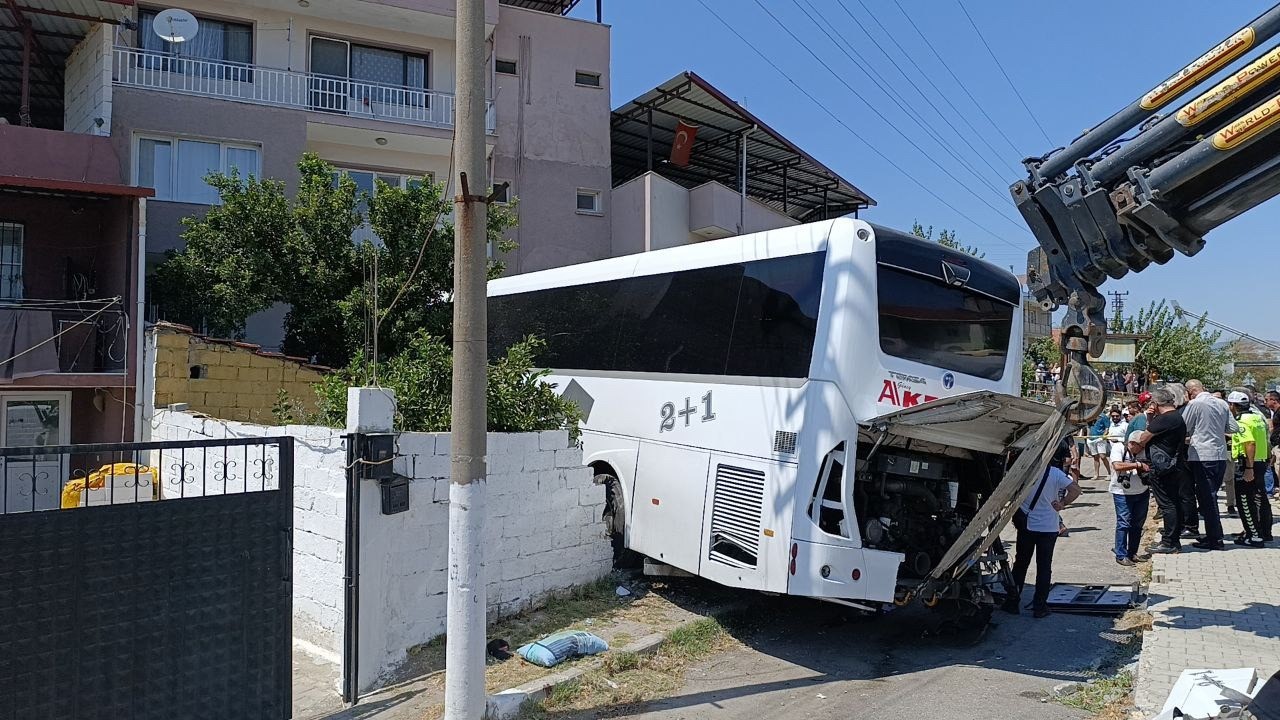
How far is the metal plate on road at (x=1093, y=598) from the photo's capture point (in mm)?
8492

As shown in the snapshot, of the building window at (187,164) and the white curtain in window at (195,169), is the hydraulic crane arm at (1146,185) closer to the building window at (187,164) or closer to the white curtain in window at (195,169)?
the building window at (187,164)

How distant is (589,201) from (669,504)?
52.2 ft

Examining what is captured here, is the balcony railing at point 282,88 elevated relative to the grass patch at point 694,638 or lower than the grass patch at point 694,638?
elevated

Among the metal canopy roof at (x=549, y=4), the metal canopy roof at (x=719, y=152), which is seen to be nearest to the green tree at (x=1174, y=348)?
the metal canopy roof at (x=719, y=152)

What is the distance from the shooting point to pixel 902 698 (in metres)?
6.44

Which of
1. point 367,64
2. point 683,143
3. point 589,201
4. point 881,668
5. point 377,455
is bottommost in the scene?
point 881,668

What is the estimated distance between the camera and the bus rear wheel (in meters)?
9.51

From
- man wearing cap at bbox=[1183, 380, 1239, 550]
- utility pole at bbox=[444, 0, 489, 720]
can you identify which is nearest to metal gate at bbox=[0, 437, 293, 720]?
utility pole at bbox=[444, 0, 489, 720]

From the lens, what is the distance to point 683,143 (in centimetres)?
2447

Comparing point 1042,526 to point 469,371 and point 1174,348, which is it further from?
point 1174,348

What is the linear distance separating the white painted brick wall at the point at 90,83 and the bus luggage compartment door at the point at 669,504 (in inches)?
543

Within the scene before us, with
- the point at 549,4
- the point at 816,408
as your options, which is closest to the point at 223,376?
the point at 816,408

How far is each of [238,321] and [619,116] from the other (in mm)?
13425

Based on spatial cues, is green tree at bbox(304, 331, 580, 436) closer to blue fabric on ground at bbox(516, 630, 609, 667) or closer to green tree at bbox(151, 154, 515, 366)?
blue fabric on ground at bbox(516, 630, 609, 667)
